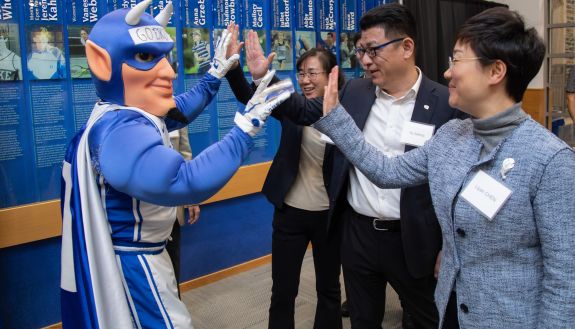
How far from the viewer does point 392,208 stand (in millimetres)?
1785

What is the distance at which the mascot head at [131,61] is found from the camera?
138 cm

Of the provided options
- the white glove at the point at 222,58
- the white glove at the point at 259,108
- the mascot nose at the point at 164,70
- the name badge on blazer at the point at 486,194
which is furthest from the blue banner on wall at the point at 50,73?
the name badge on blazer at the point at 486,194

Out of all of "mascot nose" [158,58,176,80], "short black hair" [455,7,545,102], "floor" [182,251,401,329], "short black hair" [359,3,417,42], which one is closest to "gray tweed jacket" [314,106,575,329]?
"short black hair" [455,7,545,102]

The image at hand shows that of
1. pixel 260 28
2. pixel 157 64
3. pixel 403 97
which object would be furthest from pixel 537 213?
pixel 260 28

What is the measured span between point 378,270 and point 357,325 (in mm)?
253

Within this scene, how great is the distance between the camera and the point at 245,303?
3.19 m

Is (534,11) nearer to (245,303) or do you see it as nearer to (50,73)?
(245,303)

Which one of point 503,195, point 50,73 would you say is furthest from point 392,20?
point 50,73

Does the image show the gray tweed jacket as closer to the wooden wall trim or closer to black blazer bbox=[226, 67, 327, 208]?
black blazer bbox=[226, 67, 327, 208]

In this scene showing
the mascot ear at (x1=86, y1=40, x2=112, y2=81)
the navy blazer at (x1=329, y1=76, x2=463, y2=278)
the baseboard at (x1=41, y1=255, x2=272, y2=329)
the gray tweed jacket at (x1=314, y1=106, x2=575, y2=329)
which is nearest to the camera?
the gray tweed jacket at (x1=314, y1=106, x2=575, y2=329)

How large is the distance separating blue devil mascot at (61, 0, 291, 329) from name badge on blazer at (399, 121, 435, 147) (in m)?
0.56

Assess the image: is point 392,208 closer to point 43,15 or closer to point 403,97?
point 403,97

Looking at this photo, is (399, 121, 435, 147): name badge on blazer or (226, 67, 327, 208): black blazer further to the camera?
(226, 67, 327, 208): black blazer

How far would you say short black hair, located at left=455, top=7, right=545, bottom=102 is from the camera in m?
1.22
